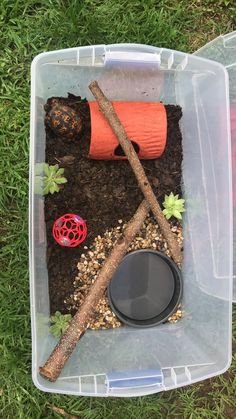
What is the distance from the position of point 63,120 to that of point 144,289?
649 millimetres

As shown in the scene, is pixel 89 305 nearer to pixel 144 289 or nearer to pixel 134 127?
pixel 144 289

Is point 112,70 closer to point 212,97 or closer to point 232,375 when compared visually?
point 212,97

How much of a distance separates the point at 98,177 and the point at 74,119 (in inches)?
9.5

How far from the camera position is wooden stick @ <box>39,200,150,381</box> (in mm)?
1562

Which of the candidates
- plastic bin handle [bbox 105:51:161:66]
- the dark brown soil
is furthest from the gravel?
plastic bin handle [bbox 105:51:161:66]

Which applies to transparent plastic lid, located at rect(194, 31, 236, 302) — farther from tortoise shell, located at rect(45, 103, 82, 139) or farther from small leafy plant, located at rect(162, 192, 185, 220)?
tortoise shell, located at rect(45, 103, 82, 139)

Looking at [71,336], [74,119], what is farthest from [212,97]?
[71,336]

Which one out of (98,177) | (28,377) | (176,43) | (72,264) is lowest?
(28,377)

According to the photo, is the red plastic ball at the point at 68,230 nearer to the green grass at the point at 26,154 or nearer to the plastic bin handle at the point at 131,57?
the green grass at the point at 26,154

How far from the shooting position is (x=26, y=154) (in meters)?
1.88

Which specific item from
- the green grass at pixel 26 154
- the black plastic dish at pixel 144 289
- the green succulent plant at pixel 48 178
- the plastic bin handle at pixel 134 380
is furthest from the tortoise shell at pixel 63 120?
the plastic bin handle at pixel 134 380

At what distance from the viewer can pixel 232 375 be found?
1963 mm

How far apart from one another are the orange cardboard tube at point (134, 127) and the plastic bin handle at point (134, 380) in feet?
2.41

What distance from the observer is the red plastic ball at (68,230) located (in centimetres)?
168
